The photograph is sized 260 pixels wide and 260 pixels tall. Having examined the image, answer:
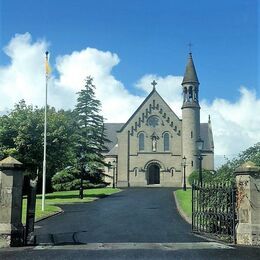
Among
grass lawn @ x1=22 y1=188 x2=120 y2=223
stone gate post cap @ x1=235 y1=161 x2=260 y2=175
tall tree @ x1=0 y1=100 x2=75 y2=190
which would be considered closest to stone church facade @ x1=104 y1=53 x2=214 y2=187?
grass lawn @ x1=22 y1=188 x2=120 y2=223

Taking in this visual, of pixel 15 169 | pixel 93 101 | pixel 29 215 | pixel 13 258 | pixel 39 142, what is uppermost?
pixel 93 101

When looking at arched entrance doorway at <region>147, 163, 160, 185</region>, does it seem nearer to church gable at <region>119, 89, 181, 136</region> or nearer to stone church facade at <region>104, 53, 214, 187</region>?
stone church facade at <region>104, 53, 214, 187</region>

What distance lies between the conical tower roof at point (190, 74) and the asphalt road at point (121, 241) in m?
47.9

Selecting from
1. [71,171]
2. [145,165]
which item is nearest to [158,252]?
[71,171]

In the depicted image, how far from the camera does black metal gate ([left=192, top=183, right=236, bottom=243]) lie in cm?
1281

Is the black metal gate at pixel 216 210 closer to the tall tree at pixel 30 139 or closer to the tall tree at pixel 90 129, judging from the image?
the tall tree at pixel 30 139

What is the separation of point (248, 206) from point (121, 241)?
375 centimetres

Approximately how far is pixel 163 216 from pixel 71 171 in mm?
31567

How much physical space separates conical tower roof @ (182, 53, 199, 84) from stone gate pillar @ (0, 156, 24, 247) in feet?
185

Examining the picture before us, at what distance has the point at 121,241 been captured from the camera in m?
12.6

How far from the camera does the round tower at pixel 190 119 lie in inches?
2500

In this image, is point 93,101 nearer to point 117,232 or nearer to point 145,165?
point 145,165

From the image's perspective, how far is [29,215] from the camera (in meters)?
11.9

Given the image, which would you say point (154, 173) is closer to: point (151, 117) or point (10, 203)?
point (151, 117)
